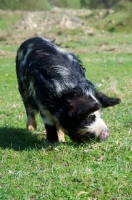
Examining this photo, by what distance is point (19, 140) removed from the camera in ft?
28.8

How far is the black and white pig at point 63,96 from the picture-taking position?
23.8 feet

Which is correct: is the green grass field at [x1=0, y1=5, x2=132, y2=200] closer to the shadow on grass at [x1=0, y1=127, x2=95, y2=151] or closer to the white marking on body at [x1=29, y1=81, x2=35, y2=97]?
the shadow on grass at [x1=0, y1=127, x2=95, y2=151]

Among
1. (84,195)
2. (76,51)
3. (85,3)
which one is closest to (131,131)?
(84,195)

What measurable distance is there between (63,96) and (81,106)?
55 centimetres

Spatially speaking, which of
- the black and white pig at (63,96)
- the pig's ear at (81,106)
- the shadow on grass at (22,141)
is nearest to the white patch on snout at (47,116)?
the black and white pig at (63,96)

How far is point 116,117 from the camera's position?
9586mm

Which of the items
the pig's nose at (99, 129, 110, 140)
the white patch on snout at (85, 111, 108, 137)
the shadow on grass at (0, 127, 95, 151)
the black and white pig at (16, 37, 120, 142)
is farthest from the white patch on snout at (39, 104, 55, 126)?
the pig's nose at (99, 129, 110, 140)

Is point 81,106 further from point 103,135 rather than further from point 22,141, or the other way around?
point 22,141

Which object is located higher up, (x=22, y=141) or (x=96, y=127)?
(x=96, y=127)

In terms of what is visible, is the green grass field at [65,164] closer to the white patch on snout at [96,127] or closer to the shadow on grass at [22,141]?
the shadow on grass at [22,141]

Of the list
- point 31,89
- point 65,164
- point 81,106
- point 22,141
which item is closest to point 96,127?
point 81,106

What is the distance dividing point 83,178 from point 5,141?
3065 mm

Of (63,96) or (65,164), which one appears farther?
(63,96)

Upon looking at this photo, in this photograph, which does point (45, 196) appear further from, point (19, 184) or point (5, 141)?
point (5, 141)
